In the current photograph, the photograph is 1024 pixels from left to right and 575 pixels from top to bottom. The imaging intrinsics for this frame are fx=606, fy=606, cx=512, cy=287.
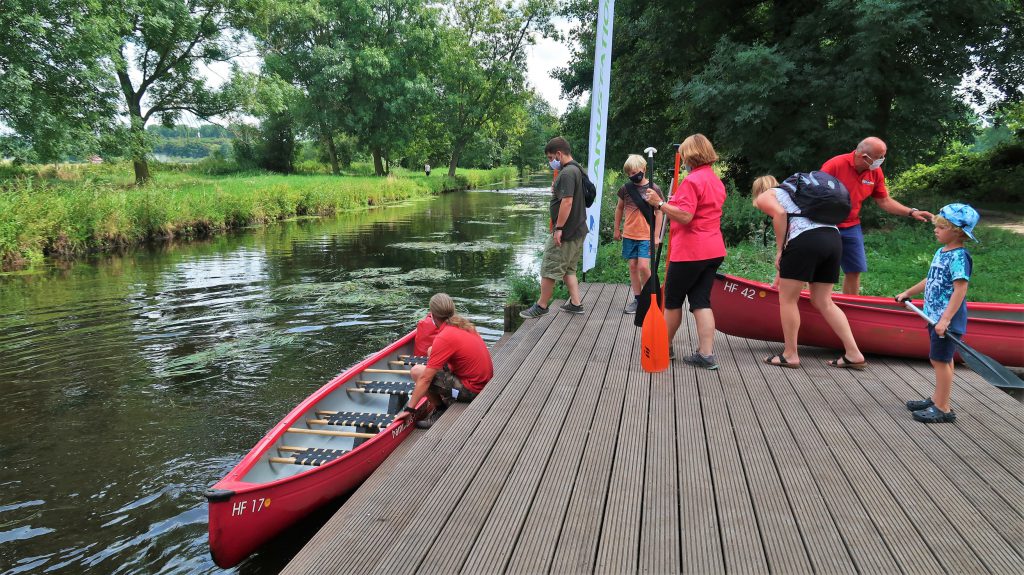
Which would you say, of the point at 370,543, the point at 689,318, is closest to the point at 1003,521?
the point at 370,543

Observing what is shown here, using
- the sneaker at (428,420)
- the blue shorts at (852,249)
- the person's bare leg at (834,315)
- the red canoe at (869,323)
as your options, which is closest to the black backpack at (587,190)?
the red canoe at (869,323)

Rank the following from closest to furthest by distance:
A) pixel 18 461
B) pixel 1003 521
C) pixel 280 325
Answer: pixel 1003 521 < pixel 18 461 < pixel 280 325

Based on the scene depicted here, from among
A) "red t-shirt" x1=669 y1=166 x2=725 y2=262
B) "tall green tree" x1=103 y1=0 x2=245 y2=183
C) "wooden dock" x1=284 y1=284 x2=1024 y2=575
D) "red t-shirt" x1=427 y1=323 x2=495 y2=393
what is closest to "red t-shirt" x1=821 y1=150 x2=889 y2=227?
"red t-shirt" x1=669 y1=166 x2=725 y2=262

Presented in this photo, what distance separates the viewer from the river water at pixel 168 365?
12.8ft

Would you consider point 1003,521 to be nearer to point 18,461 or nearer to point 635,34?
point 18,461

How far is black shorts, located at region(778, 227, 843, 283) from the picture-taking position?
4191mm

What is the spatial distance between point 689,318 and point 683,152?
8.17 feet

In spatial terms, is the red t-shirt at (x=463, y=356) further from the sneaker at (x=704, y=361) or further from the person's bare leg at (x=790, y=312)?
the person's bare leg at (x=790, y=312)

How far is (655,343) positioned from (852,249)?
205 centimetres

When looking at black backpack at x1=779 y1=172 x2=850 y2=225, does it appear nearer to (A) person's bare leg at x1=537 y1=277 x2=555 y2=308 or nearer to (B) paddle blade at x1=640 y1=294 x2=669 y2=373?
(B) paddle blade at x1=640 y1=294 x2=669 y2=373

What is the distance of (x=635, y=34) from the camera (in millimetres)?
17484

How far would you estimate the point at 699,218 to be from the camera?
435 centimetres

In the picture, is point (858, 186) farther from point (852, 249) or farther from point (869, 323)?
point (869, 323)

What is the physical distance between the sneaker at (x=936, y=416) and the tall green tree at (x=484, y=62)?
143 ft
